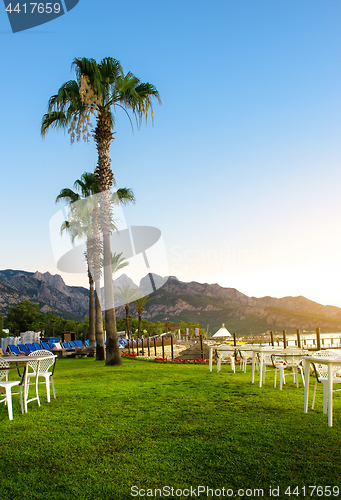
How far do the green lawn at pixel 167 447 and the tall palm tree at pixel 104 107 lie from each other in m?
8.40

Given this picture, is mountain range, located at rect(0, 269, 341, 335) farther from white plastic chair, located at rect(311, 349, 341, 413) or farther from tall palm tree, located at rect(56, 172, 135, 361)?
white plastic chair, located at rect(311, 349, 341, 413)

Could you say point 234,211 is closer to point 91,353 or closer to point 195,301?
point 91,353

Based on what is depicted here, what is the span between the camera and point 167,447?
3.76 m

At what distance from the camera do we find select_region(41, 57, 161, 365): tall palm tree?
13805 millimetres

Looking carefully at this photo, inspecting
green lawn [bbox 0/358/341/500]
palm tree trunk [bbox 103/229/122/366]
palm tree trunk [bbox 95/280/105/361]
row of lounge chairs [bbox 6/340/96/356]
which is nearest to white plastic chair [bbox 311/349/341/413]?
green lawn [bbox 0/358/341/500]

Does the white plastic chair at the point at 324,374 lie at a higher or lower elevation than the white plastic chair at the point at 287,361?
higher

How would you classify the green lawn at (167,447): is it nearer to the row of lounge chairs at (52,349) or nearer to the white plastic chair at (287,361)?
the white plastic chair at (287,361)

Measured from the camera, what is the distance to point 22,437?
4.32 m

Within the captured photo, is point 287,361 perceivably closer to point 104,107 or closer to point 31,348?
point 104,107

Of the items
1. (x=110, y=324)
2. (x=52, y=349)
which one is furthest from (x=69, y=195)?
(x=52, y=349)

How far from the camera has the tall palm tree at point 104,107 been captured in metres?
13.8

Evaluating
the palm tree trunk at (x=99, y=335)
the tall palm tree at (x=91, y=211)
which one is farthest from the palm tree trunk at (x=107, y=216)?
the tall palm tree at (x=91, y=211)

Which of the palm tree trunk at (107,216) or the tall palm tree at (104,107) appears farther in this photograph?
the palm tree trunk at (107,216)

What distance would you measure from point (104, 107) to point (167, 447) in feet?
45.8
